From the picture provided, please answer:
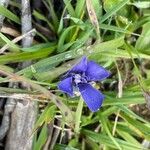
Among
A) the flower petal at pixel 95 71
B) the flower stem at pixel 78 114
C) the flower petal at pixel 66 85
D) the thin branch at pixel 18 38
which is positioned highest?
the thin branch at pixel 18 38

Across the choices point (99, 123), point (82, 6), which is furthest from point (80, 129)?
point (82, 6)

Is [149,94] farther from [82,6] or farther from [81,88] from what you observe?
[82,6]

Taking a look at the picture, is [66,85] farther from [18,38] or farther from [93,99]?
[18,38]

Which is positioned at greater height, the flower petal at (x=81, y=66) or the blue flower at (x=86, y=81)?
the flower petal at (x=81, y=66)

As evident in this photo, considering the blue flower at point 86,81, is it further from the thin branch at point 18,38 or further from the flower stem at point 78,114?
the thin branch at point 18,38

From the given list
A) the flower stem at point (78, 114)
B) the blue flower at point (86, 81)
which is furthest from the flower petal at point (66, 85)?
the flower stem at point (78, 114)

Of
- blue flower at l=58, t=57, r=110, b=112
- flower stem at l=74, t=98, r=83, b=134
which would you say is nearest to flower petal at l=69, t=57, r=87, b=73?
blue flower at l=58, t=57, r=110, b=112
